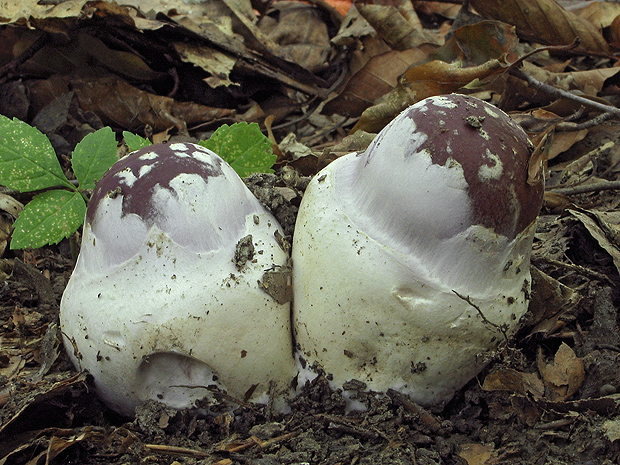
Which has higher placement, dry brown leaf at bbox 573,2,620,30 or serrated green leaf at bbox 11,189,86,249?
dry brown leaf at bbox 573,2,620,30

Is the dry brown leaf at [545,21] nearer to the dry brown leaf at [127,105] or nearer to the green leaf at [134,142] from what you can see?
the dry brown leaf at [127,105]

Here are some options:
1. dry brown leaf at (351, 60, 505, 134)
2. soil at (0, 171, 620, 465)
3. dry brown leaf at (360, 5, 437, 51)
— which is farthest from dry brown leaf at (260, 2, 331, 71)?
soil at (0, 171, 620, 465)

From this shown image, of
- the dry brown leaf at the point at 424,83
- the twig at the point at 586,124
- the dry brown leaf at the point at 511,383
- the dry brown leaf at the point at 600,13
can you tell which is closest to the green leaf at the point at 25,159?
the dry brown leaf at the point at 424,83

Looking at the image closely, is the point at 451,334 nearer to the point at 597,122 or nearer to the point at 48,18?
the point at 597,122

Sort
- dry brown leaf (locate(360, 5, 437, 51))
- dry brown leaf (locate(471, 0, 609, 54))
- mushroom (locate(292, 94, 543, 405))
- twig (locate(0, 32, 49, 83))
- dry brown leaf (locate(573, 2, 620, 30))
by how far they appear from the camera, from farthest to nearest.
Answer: dry brown leaf (locate(573, 2, 620, 30)) → dry brown leaf (locate(360, 5, 437, 51)) → dry brown leaf (locate(471, 0, 609, 54)) → twig (locate(0, 32, 49, 83)) → mushroom (locate(292, 94, 543, 405))

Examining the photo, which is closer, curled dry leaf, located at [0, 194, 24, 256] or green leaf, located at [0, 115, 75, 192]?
green leaf, located at [0, 115, 75, 192]

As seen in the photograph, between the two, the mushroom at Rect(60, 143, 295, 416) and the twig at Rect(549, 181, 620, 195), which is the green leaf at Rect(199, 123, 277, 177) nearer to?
the mushroom at Rect(60, 143, 295, 416)

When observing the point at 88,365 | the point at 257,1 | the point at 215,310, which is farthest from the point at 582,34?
the point at 88,365
